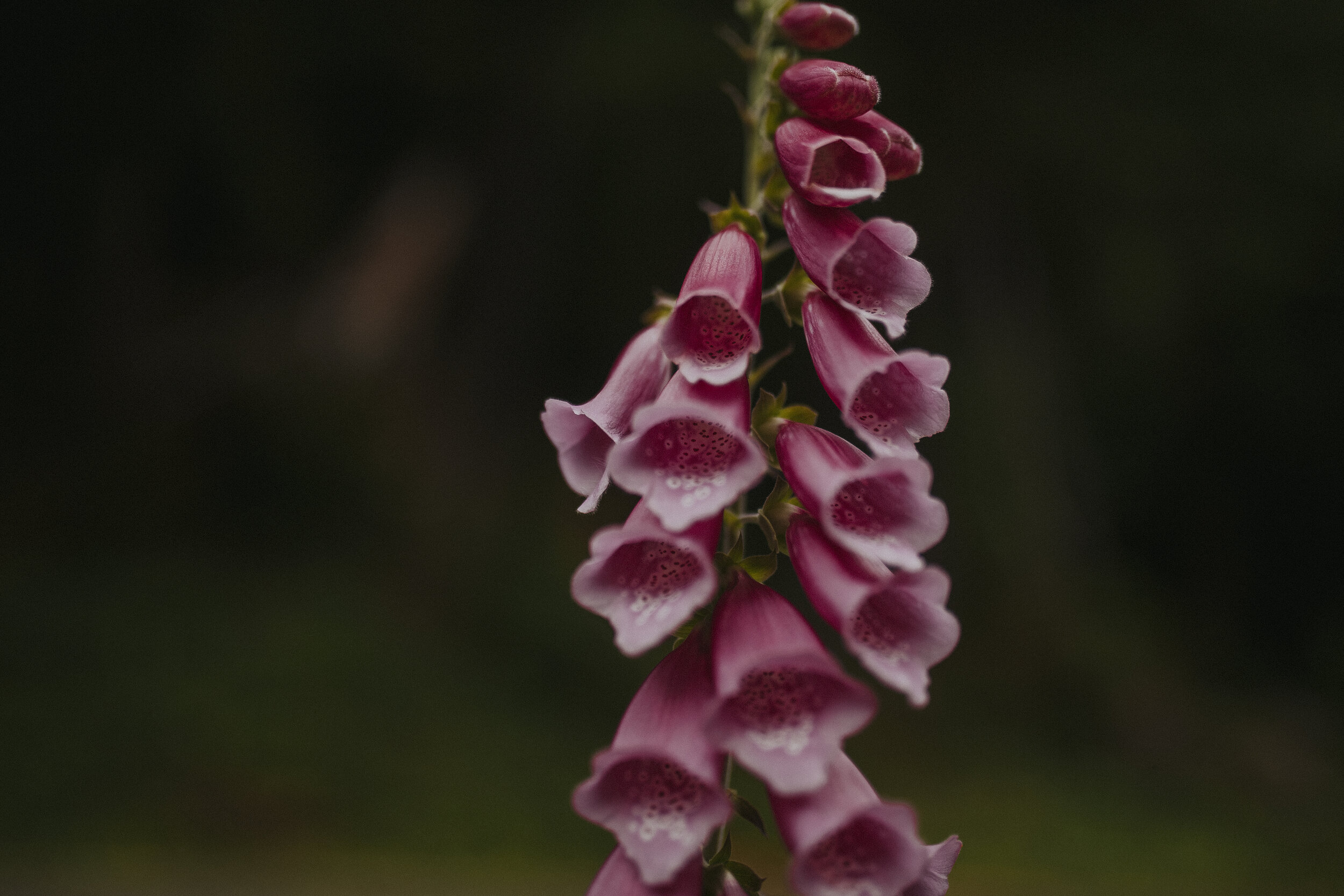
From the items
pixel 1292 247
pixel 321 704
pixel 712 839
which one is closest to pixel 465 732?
pixel 321 704

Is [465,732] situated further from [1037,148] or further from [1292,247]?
[1292,247]

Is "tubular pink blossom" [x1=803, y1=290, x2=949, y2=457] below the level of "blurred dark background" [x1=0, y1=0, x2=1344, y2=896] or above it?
below

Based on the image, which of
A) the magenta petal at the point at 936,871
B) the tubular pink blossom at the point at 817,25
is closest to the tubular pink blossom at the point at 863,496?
the magenta petal at the point at 936,871

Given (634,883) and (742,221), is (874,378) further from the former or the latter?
(634,883)

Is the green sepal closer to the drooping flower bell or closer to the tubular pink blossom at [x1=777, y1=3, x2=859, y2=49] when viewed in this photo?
the tubular pink blossom at [x1=777, y1=3, x2=859, y2=49]

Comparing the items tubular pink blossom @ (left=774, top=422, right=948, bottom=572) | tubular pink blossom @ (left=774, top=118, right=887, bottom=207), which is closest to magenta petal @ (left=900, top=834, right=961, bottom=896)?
tubular pink blossom @ (left=774, top=422, right=948, bottom=572)

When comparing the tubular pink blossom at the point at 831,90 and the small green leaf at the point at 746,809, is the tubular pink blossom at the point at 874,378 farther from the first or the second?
the small green leaf at the point at 746,809
